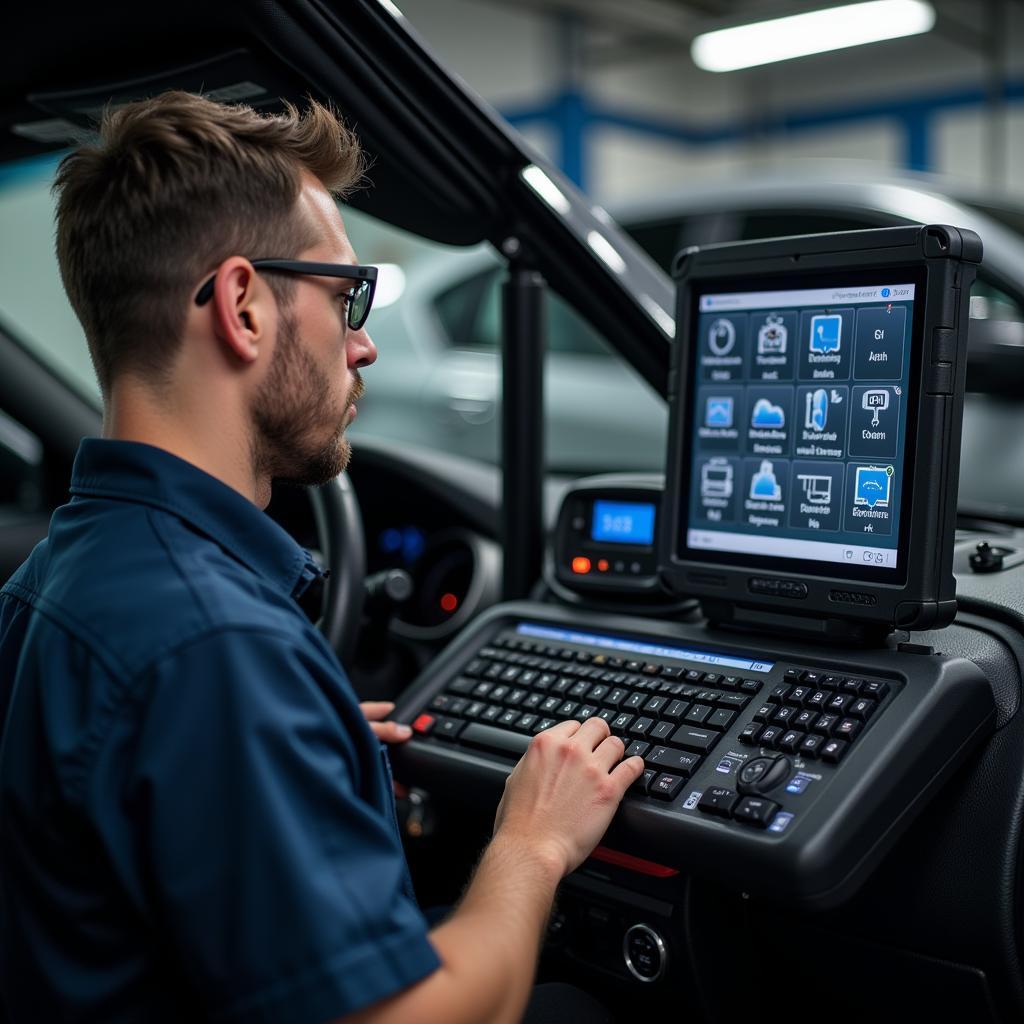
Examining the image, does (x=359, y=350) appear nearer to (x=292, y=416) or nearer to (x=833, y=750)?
(x=292, y=416)

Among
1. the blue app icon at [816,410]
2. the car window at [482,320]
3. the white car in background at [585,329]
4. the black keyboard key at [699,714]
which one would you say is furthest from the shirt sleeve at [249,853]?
the car window at [482,320]

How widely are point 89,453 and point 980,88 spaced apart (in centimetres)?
1065

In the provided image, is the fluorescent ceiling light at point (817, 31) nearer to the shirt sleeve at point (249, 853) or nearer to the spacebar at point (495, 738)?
the spacebar at point (495, 738)

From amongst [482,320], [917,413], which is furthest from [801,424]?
[482,320]

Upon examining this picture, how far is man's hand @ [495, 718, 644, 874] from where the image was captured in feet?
3.42

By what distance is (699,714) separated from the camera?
1191 millimetres

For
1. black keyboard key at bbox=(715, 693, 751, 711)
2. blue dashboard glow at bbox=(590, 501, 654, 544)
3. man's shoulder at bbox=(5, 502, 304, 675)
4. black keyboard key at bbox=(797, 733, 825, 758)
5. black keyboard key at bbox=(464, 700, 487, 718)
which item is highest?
man's shoulder at bbox=(5, 502, 304, 675)

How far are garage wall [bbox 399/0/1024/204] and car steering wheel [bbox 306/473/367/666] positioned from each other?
767cm

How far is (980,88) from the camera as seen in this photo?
1015 cm

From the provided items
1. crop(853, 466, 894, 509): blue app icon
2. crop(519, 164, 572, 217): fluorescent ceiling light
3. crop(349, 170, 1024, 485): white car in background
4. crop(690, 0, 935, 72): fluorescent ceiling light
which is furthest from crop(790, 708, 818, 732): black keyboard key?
crop(690, 0, 935, 72): fluorescent ceiling light

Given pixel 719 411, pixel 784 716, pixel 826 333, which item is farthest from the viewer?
pixel 719 411

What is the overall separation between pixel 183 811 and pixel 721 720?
22.9 inches

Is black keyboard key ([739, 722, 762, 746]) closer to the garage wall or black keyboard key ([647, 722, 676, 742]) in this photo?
black keyboard key ([647, 722, 676, 742])

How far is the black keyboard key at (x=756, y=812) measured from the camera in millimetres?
1034
